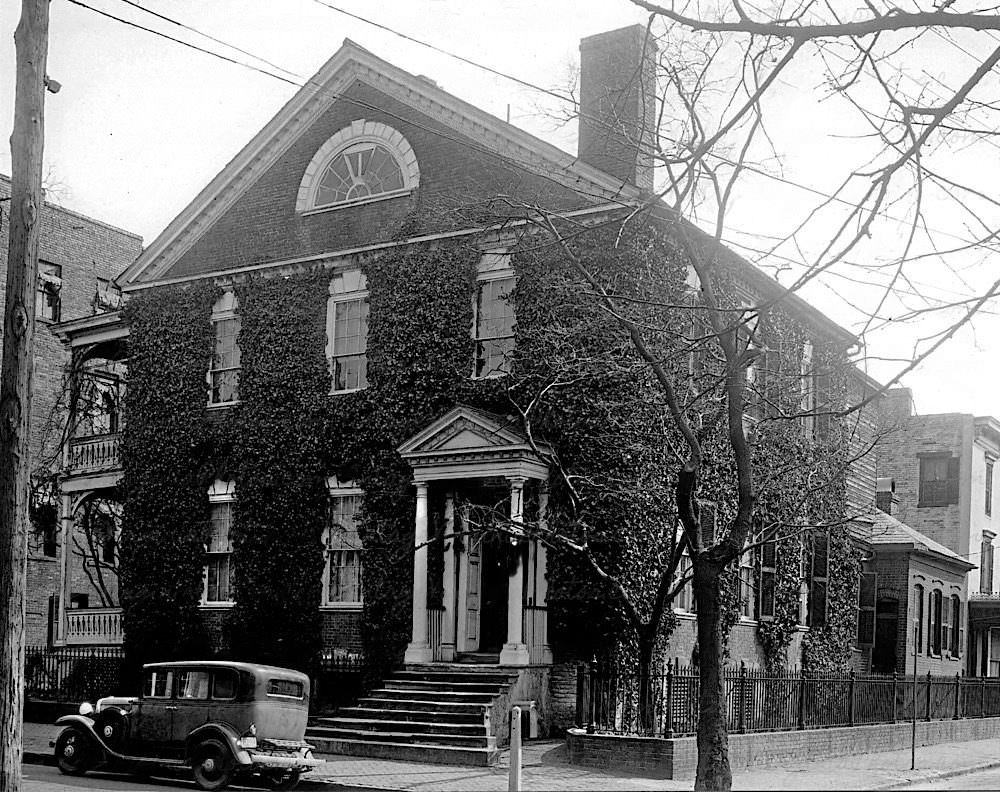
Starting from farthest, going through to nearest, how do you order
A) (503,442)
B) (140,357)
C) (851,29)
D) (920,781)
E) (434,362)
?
(140,357), (434,362), (503,442), (920,781), (851,29)

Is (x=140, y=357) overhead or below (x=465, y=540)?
overhead

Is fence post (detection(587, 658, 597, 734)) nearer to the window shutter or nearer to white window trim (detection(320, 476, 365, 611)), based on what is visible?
white window trim (detection(320, 476, 365, 611))

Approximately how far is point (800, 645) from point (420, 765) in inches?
507

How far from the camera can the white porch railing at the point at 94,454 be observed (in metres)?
29.5

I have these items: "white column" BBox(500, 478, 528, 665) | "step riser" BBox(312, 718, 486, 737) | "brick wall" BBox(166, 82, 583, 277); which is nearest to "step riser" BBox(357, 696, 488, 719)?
"step riser" BBox(312, 718, 486, 737)

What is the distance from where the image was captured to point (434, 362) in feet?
78.9

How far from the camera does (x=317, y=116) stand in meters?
27.0

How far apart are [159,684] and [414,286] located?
9641mm

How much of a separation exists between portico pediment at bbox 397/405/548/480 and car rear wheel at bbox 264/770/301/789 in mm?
6988

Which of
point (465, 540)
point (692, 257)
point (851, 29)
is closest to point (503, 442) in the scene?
point (465, 540)

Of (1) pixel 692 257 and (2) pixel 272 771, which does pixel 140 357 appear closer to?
(2) pixel 272 771

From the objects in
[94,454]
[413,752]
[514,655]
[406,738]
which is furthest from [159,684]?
[94,454]

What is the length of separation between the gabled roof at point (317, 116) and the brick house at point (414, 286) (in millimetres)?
38

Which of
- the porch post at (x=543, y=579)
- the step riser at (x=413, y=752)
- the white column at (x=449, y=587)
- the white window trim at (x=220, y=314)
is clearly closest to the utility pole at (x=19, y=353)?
the step riser at (x=413, y=752)
